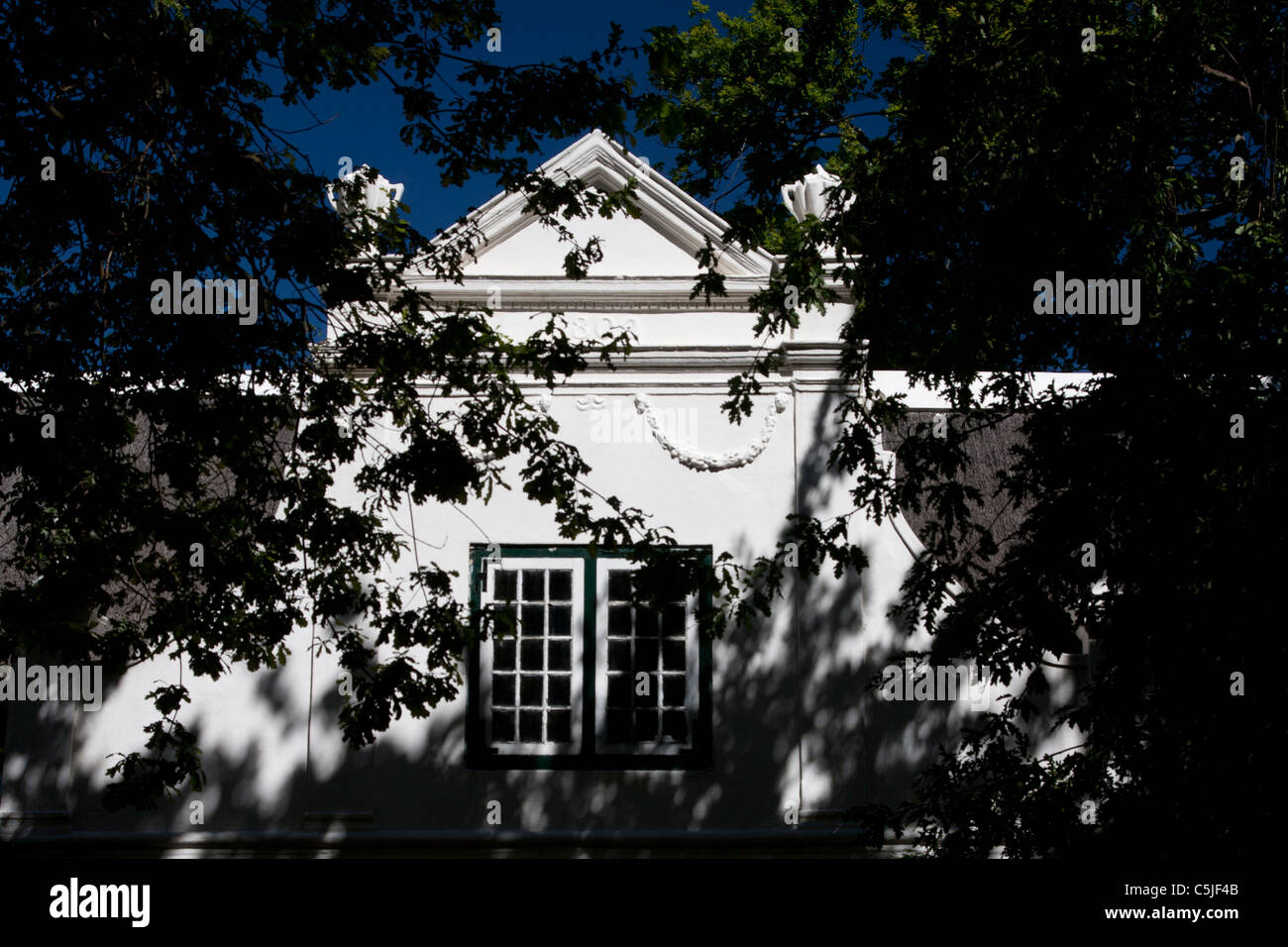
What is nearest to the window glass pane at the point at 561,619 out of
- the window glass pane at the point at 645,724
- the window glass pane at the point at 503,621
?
the window glass pane at the point at 645,724

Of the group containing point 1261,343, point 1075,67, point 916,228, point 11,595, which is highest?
point 1075,67

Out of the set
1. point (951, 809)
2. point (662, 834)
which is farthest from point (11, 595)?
point (951, 809)

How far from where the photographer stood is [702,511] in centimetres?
1059

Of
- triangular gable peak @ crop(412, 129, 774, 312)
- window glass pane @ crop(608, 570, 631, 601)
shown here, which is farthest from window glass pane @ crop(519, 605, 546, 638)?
triangular gable peak @ crop(412, 129, 774, 312)

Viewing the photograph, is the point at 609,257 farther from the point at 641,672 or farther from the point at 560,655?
the point at 641,672

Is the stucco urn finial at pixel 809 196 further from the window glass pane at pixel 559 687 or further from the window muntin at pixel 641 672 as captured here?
the window glass pane at pixel 559 687

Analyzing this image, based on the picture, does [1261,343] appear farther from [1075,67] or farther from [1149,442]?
[1075,67]

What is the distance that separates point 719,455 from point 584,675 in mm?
2283

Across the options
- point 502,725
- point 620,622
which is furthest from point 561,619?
point 502,725

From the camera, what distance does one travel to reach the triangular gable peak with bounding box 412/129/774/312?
11.0m

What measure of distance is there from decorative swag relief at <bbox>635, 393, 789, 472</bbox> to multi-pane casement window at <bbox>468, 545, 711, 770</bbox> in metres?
0.81

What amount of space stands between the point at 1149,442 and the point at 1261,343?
0.83m

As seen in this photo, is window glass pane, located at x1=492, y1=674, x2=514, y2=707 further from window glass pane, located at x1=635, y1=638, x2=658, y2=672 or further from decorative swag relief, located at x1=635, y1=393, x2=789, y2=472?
decorative swag relief, located at x1=635, y1=393, x2=789, y2=472
